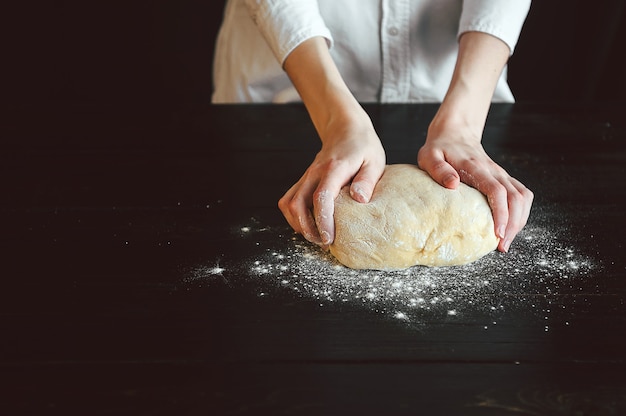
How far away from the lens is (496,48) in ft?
4.14

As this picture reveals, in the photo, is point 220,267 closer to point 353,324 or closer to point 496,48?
point 353,324

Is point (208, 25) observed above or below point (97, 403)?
above

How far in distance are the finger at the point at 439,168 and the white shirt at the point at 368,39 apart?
399mm

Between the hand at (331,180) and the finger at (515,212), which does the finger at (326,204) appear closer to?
the hand at (331,180)

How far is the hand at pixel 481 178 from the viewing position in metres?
0.93

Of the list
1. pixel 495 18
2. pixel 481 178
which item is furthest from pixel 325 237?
pixel 495 18

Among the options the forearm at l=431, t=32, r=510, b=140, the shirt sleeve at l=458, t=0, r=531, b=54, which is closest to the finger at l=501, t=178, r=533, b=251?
the forearm at l=431, t=32, r=510, b=140

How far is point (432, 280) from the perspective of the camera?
0.89 metres

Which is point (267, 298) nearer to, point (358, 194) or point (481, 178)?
point (358, 194)

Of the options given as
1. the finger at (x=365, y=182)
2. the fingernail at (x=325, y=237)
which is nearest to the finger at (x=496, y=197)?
the finger at (x=365, y=182)

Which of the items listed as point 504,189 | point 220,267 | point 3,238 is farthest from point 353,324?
point 3,238

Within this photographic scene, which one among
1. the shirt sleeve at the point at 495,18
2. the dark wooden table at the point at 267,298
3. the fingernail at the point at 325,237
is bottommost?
the dark wooden table at the point at 267,298

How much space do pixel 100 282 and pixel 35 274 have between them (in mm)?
115

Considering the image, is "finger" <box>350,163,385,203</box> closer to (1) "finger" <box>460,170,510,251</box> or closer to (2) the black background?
(1) "finger" <box>460,170,510,251</box>
